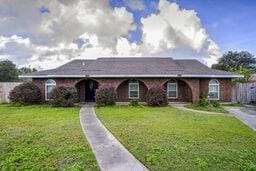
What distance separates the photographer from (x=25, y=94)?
22.7m

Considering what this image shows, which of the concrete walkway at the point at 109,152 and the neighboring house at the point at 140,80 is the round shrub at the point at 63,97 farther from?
the concrete walkway at the point at 109,152

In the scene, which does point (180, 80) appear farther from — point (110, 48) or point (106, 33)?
point (110, 48)

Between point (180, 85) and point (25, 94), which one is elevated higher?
point (180, 85)

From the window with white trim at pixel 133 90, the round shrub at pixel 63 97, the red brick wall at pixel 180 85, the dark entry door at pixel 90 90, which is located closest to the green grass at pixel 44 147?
the round shrub at pixel 63 97

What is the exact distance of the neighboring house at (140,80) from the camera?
23.3 metres

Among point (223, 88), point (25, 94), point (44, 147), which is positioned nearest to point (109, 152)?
point (44, 147)

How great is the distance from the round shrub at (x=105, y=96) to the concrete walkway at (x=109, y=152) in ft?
31.7

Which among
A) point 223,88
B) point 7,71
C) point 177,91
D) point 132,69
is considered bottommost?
point 177,91

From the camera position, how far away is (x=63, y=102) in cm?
2109

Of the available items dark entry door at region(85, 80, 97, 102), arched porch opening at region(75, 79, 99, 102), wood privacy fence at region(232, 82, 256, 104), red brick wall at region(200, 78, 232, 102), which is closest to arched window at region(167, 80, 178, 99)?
red brick wall at region(200, 78, 232, 102)

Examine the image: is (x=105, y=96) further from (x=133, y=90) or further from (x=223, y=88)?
(x=223, y=88)

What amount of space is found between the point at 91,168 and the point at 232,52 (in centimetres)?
5809

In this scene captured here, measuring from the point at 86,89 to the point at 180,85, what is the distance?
8.26 meters

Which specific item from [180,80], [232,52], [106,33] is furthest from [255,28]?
[232,52]
